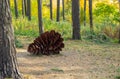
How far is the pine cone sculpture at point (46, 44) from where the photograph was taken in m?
10.3

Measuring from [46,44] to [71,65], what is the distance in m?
1.90

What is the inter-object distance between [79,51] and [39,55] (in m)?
1.92

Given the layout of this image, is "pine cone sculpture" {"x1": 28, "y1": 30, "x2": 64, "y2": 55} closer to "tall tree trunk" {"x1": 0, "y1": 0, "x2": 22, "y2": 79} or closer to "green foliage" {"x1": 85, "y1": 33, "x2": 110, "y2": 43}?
"tall tree trunk" {"x1": 0, "y1": 0, "x2": 22, "y2": 79}

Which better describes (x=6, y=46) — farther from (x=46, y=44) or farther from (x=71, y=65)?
(x=46, y=44)

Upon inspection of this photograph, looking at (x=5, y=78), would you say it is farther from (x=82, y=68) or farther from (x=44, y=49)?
(x=44, y=49)

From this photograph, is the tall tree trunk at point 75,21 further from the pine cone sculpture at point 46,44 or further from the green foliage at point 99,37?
the pine cone sculpture at point 46,44

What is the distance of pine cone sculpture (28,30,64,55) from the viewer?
1034cm

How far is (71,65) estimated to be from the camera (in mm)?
8781

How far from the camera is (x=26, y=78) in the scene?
6.73 m

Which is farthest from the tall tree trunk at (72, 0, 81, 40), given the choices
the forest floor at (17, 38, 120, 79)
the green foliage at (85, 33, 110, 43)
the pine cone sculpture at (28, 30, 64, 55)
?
the pine cone sculpture at (28, 30, 64, 55)

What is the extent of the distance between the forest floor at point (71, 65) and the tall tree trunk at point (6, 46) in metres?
0.79

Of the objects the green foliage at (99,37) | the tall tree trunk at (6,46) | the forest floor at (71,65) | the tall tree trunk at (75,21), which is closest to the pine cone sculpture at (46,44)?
the forest floor at (71,65)

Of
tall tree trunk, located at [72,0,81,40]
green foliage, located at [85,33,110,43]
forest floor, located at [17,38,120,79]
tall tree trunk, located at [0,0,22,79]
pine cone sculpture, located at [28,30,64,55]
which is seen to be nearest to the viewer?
tall tree trunk, located at [0,0,22,79]

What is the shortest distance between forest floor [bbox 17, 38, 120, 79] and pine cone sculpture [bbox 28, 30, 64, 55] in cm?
23
